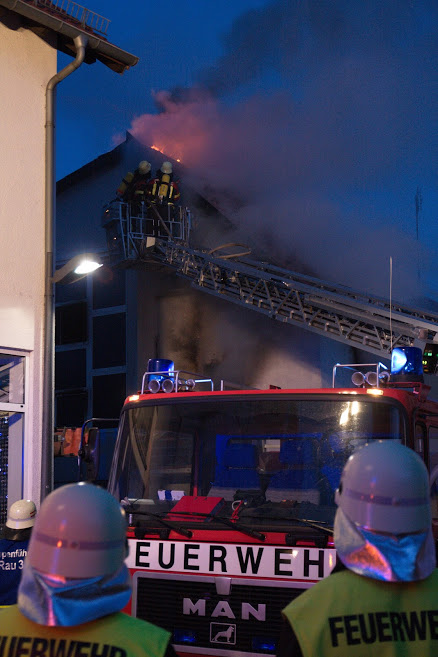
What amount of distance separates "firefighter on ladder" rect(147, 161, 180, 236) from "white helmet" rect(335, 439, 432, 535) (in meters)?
18.2

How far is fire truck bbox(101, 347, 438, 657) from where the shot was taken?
169 inches

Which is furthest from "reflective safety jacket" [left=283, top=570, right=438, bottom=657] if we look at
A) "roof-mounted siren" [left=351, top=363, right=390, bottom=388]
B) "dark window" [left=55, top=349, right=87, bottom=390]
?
"dark window" [left=55, top=349, right=87, bottom=390]

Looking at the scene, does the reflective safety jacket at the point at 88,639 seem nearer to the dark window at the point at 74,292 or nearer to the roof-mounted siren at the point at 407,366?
the roof-mounted siren at the point at 407,366

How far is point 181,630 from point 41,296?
5.84 m

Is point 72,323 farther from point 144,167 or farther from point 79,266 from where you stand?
point 79,266

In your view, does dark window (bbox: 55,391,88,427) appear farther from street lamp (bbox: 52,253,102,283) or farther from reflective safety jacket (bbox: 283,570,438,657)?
reflective safety jacket (bbox: 283,570,438,657)

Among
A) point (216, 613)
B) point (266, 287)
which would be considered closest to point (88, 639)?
point (216, 613)

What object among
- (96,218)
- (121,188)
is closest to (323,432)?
(121,188)

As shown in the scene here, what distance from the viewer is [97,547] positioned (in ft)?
5.91

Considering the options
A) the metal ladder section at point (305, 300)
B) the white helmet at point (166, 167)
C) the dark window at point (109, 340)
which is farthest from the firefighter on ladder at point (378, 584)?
the dark window at point (109, 340)

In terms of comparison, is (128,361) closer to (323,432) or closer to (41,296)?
(41,296)

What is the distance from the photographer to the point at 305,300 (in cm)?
1716

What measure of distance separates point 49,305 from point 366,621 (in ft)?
25.2

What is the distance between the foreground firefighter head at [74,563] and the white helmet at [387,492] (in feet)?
2.01
